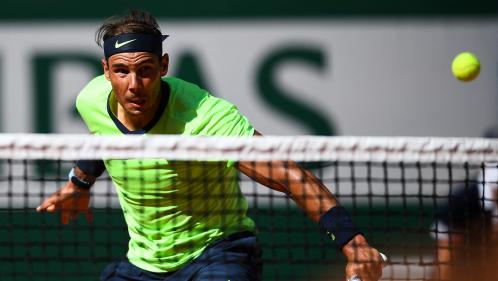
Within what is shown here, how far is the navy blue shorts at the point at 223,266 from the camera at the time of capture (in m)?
4.02

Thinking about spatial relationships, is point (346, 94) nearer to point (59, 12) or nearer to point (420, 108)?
point (420, 108)

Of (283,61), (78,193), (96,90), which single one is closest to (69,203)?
(78,193)

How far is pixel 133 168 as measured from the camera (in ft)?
13.4

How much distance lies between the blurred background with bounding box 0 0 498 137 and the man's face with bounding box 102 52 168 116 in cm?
260

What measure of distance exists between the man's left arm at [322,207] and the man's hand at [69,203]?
823 millimetres

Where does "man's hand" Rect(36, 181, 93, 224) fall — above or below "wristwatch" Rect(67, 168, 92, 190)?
below

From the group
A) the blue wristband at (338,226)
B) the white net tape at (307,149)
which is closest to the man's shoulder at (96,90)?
the white net tape at (307,149)

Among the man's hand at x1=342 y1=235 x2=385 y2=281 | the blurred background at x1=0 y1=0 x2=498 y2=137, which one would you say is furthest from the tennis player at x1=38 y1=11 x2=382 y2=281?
the blurred background at x1=0 y1=0 x2=498 y2=137

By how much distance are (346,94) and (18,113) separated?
1.96 metres

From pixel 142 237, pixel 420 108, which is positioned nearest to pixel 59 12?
pixel 420 108

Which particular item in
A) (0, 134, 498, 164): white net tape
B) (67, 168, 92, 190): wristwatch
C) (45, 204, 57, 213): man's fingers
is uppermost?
(0, 134, 498, 164): white net tape

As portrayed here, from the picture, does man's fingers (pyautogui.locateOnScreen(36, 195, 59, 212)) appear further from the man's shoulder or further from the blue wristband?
the blue wristband

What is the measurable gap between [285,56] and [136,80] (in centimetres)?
280

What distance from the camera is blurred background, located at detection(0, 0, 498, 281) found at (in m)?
6.70
